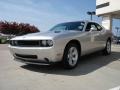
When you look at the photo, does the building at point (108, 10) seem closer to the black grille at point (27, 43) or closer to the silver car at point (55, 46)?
Answer: the silver car at point (55, 46)

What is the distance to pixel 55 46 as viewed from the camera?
5250 millimetres

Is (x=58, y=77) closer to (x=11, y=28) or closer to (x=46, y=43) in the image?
(x=46, y=43)

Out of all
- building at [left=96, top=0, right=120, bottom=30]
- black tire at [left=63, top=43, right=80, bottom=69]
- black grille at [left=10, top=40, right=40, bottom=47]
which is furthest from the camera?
building at [left=96, top=0, right=120, bottom=30]

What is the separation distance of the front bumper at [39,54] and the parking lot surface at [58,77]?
0.32 meters

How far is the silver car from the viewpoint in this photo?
5.29 meters

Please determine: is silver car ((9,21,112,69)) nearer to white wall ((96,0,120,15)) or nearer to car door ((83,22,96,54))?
car door ((83,22,96,54))

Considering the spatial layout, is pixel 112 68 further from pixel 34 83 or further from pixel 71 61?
pixel 34 83

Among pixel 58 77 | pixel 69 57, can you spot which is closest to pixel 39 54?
pixel 58 77

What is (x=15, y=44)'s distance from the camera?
5.99 meters

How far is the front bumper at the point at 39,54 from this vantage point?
5.24 metres

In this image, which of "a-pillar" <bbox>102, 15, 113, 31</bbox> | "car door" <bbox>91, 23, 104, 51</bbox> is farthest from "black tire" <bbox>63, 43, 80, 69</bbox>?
"a-pillar" <bbox>102, 15, 113, 31</bbox>

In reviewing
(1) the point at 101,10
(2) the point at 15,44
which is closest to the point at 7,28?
(1) the point at 101,10

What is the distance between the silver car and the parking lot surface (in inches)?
12.1

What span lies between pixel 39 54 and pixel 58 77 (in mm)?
756
